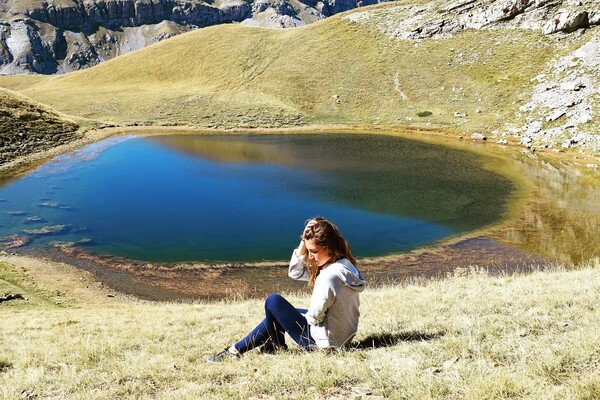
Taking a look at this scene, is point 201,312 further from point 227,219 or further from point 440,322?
point 227,219

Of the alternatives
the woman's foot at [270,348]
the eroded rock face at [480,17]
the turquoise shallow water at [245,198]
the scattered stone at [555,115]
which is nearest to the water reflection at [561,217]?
the turquoise shallow water at [245,198]

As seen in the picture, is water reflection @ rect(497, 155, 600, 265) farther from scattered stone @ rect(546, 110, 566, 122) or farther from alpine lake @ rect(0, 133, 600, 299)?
scattered stone @ rect(546, 110, 566, 122)

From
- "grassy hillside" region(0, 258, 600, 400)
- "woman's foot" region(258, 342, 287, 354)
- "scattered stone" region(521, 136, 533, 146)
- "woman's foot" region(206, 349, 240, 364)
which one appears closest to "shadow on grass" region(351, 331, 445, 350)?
"grassy hillside" region(0, 258, 600, 400)

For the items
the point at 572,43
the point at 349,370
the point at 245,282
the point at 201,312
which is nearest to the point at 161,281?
the point at 245,282

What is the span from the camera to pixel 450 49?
72438 millimetres

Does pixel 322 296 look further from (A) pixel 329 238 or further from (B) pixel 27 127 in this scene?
(B) pixel 27 127

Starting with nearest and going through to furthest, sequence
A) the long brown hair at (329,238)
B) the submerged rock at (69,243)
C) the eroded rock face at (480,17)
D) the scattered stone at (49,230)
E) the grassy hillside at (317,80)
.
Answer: the long brown hair at (329,238) → the submerged rock at (69,243) → the scattered stone at (49,230) → the grassy hillside at (317,80) → the eroded rock face at (480,17)

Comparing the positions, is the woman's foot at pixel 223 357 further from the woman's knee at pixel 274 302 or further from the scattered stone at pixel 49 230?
the scattered stone at pixel 49 230

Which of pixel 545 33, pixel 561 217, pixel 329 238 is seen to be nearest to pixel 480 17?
pixel 545 33

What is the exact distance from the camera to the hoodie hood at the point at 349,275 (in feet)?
20.5

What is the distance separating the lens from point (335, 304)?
21.0ft

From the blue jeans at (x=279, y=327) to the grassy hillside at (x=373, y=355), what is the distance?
0.82 feet

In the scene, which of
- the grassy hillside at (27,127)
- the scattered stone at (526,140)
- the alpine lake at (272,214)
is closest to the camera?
the alpine lake at (272,214)

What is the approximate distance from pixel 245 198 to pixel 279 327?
80.4ft
